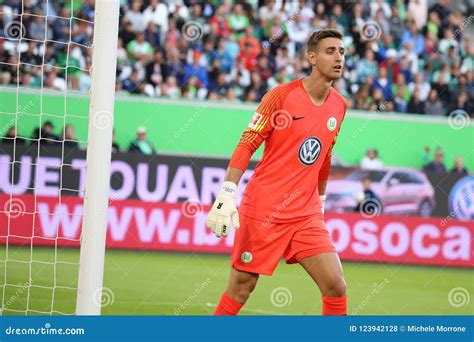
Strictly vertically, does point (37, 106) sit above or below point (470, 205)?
above

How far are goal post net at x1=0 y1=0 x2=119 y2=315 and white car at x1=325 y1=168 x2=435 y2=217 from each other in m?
3.68

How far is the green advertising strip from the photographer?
13.3m

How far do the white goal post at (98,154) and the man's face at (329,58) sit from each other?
123 centimetres

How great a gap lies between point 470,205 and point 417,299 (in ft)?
11.5

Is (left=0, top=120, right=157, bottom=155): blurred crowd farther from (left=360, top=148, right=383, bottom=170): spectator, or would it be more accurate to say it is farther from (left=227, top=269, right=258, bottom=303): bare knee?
(left=227, top=269, right=258, bottom=303): bare knee

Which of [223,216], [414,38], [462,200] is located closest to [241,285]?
[223,216]

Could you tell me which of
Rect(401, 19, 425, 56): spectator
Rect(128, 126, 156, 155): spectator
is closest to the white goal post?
Rect(128, 126, 156, 155): spectator

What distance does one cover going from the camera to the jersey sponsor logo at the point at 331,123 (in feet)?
19.2

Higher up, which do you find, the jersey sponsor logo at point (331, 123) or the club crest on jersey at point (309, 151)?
the jersey sponsor logo at point (331, 123)

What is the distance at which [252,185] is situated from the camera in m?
5.84

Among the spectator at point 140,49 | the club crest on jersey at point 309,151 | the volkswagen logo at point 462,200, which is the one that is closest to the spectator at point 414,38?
the volkswagen logo at point 462,200

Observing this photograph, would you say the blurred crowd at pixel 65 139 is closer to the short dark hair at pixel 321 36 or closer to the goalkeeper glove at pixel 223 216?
the short dark hair at pixel 321 36
